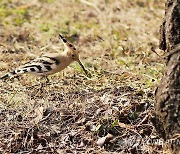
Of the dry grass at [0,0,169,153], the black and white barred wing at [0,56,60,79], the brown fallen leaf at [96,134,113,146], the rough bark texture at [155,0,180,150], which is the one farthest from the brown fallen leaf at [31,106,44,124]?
the rough bark texture at [155,0,180,150]

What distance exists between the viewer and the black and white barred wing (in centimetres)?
620

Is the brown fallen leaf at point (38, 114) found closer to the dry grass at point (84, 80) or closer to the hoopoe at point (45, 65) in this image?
the dry grass at point (84, 80)

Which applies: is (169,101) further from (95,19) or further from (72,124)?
(95,19)

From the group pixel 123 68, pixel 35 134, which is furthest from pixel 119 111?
pixel 123 68

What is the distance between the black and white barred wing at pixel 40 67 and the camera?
20.3ft

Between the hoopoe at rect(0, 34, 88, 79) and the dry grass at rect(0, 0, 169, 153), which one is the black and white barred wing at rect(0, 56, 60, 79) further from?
the dry grass at rect(0, 0, 169, 153)

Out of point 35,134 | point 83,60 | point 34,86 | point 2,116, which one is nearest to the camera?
point 35,134

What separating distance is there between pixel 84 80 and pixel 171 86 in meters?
2.51

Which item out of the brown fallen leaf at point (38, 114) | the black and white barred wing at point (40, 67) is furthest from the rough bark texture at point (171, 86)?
the black and white barred wing at point (40, 67)

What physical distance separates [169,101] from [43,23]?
5.50 meters

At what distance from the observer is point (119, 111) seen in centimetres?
518

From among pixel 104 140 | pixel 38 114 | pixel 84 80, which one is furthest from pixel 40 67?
pixel 104 140

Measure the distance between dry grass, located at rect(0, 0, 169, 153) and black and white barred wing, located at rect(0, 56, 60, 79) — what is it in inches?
7.2

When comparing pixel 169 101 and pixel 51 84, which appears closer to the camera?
pixel 169 101
